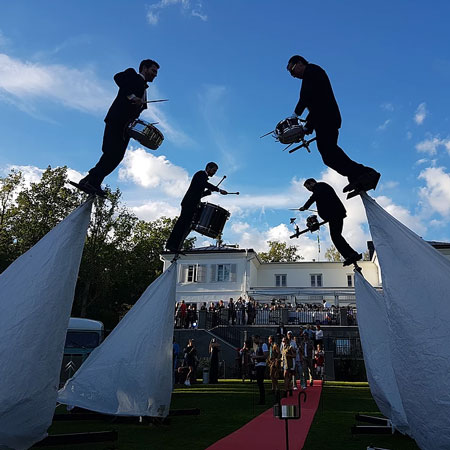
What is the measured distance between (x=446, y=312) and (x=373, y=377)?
2887 mm

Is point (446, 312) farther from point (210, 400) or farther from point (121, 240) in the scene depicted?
point (121, 240)

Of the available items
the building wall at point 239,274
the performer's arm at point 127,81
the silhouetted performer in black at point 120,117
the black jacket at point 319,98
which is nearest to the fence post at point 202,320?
the building wall at point 239,274

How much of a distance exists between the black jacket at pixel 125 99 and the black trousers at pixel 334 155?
2920 millimetres

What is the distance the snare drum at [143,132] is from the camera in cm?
677

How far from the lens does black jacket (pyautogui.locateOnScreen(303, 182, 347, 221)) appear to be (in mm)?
7938

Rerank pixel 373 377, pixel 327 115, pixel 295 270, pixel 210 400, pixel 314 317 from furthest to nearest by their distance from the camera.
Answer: pixel 295 270 < pixel 314 317 < pixel 210 400 < pixel 373 377 < pixel 327 115

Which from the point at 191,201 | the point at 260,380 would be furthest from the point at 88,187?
the point at 260,380

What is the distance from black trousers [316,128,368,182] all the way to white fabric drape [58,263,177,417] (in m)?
4.12

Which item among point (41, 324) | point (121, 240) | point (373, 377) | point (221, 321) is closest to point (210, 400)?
point (373, 377)

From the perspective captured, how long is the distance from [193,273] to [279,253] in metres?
21.9

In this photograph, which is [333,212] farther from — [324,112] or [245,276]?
[245,276]

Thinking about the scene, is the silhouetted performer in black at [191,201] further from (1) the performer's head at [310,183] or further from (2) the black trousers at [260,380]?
(2) the black trousers at [260,380]

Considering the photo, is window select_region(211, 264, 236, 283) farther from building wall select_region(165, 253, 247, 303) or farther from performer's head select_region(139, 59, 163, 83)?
performer's head select_region(139, 59, 163, 83)

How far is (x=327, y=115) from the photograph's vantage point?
21.0 feet
